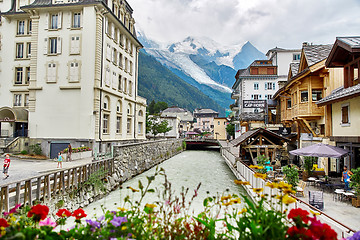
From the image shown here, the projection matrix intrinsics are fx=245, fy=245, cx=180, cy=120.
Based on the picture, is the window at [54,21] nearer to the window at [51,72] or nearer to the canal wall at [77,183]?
the window at [51,72]

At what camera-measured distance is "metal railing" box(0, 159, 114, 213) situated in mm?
8098

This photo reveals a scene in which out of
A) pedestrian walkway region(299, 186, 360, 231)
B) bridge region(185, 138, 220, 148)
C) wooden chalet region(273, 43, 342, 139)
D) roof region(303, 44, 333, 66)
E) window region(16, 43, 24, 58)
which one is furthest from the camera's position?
bridge region(185, 138, 220, 148)

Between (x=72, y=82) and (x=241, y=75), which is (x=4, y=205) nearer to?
(x=72, y=82)

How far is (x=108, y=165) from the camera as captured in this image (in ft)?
55.4

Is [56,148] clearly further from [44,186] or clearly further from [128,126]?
[44,186]

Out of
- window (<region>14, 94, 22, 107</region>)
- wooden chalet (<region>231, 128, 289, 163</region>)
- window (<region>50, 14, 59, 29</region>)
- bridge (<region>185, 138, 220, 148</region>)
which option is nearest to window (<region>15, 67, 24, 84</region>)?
window (<region>14, 94, 22, 107</region>)

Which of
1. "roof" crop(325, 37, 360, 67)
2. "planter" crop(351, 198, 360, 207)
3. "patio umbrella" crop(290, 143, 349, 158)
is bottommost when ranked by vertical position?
"planter" crop(351, 198, 360, 207)

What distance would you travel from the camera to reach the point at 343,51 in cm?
1405

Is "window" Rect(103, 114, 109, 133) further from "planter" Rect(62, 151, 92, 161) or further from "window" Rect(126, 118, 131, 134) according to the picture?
"window" Rect(126, 118, 131, 134)

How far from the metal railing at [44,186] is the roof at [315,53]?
16.8 metres

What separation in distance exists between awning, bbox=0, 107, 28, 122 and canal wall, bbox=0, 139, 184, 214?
48.5ft

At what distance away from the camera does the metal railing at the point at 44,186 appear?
8.10 metres

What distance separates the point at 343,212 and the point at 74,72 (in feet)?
85.7

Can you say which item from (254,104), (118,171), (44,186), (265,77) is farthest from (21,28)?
(265,77)
